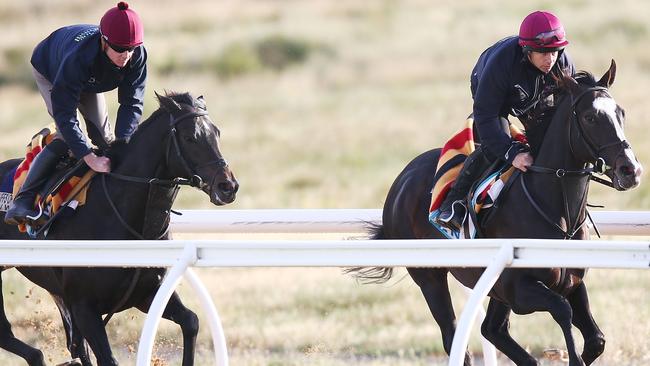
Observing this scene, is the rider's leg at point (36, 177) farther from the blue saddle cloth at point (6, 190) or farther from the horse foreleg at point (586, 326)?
the horse foreleg at point (586, 326)

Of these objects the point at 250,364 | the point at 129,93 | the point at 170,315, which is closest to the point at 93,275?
the point at 170,315

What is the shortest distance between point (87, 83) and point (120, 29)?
45 cm

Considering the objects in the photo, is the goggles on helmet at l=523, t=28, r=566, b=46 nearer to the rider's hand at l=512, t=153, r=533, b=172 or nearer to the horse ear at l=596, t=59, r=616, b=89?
the horse ear at l=596, t=59, r=616, b=89

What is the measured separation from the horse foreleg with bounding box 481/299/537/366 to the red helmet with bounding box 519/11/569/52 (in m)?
1.36

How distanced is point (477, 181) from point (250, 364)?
2.28 m

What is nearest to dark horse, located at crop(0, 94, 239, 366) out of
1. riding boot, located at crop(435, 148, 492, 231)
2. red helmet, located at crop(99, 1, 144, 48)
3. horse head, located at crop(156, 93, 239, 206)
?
horse head, located at crop(156, 93, 239, 206)

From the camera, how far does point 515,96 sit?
23.3 feet

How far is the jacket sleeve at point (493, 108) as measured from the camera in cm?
694

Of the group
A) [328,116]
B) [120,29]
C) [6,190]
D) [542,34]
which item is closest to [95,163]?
[120,29]

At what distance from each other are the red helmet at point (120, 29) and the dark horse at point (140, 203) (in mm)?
350

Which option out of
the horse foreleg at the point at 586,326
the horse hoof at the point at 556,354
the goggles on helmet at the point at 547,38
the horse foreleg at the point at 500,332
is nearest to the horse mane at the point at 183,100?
the goggles on helmet at the point at 547,38

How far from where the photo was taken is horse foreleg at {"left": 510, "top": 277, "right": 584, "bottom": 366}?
20.5 ft

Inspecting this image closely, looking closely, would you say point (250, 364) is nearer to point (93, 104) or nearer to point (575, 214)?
point (93, 104)

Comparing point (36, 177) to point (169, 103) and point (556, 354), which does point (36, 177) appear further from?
point (556, 354)
